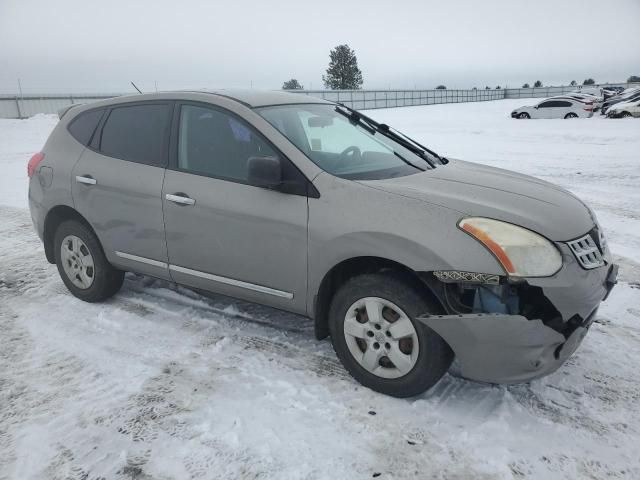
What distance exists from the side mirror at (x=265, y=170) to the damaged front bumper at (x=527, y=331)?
3.85 feet

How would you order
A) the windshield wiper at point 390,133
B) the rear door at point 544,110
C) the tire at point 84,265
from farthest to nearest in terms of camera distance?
1. the rear door at point 544,110
2. the tire at point 84,265
3. the windshield wiper at point 390,133

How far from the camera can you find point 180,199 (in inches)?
138

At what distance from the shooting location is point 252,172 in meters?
3.00

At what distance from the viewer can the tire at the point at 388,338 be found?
274cm

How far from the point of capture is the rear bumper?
2527 millimetres

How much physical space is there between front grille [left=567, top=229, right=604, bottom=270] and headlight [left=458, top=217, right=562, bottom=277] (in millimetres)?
155

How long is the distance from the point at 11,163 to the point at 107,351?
38.6 feet

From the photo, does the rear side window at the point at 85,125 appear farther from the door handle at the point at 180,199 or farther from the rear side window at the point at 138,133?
the door handle at the point at 180,199

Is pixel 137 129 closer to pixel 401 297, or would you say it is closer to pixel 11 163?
pixel 401 297

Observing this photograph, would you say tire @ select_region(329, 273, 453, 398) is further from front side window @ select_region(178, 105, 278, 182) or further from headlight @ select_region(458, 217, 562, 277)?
front side window @ select_region(178, 105, 278, 182)

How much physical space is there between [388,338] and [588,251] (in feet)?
3.93

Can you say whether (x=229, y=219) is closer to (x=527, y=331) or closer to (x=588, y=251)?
(x=527, y=331)

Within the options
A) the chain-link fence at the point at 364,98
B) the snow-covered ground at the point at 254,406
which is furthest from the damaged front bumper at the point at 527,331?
the chain-link fence at the point at 364,98

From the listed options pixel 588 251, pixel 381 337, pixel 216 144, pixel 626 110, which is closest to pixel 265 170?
pixel 216 144
